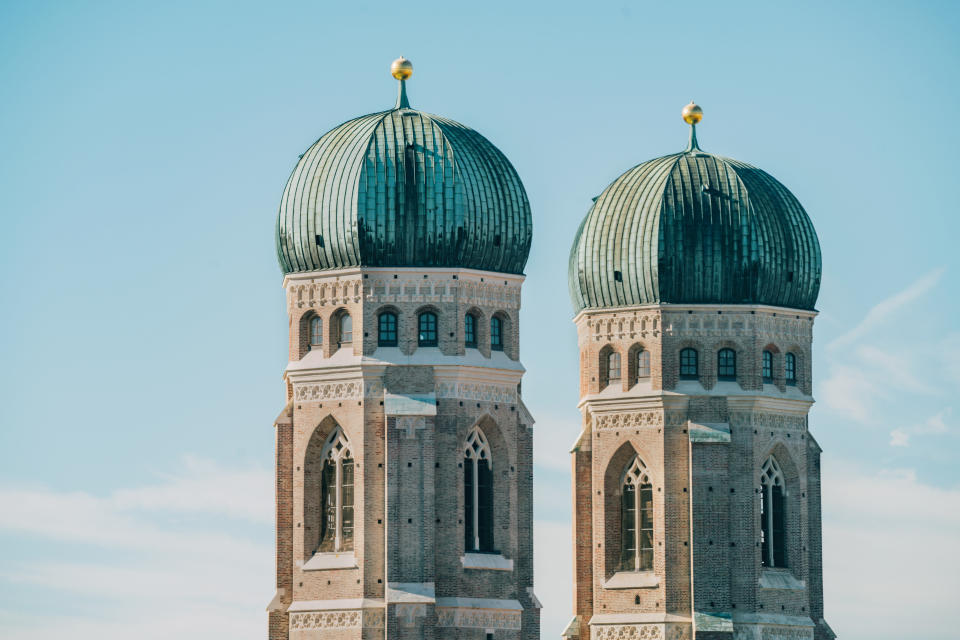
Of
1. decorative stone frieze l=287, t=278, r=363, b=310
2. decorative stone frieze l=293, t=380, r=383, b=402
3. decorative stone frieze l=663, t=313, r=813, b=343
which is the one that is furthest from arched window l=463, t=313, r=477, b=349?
decorative stone frieze l=663, t=313, r=813, b=343

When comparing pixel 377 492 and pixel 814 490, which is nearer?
pixel 377 492

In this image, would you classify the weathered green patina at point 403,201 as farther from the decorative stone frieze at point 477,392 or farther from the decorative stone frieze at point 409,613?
the decorative stone frieze at point 409,613

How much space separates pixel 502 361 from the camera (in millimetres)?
118062

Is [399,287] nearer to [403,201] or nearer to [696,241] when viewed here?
[403,201]

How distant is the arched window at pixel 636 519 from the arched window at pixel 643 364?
3.08 metres

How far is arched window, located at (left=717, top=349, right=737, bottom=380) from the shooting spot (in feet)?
404

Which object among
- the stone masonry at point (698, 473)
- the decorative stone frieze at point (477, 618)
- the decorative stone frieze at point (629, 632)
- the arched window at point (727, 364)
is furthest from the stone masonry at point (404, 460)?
the arched window at point (727, 364)

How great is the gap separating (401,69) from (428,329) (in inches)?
409

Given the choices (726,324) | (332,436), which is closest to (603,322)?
(726,324)

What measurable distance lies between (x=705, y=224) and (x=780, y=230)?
2.94 m

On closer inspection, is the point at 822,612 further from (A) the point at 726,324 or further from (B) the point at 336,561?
(B) the point at 336,561

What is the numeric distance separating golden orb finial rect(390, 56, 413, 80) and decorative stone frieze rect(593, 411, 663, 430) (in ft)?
47.3

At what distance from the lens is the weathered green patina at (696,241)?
403 ft

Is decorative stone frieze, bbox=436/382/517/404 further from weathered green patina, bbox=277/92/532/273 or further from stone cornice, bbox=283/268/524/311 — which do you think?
weathered green patina, bbox=277/92/532/273
